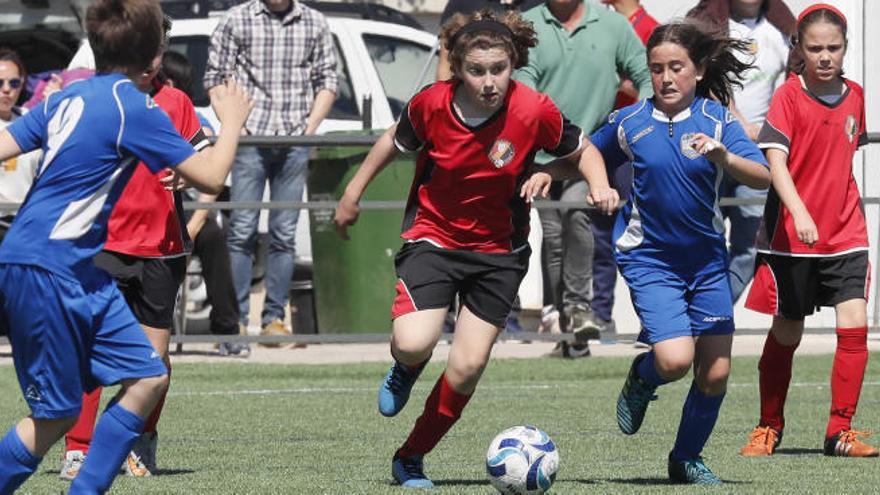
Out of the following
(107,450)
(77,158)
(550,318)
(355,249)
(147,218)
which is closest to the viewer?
(77,158)

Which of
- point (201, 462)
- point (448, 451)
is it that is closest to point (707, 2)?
point (448, 451)

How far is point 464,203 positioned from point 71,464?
68.5 inches

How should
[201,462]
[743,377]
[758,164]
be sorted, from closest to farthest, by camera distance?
1. [758,164]
2. [201,462]
3. [743,377]

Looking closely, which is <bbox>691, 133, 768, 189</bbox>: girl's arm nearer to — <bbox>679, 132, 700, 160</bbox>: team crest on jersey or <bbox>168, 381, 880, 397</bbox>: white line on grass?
<bbox>679, 132, 700, 160</bbox>: team crest on jersey

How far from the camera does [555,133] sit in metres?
7.44

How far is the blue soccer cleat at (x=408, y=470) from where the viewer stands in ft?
23.7

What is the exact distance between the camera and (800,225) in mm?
7770

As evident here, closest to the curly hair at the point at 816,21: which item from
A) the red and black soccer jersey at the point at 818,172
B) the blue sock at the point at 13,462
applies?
the red and black soccer jersey at the point at 818,172

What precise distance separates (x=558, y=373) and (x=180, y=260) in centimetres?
490

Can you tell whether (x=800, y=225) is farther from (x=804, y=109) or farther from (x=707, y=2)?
(x=707, y=2)

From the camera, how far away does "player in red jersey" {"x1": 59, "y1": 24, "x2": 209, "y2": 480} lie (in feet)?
24.3

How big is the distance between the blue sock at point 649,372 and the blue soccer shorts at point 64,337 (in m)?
2.31

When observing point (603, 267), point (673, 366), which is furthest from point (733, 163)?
point (603, 267)

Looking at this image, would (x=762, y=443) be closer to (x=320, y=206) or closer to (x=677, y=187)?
(x=677, y=187)
